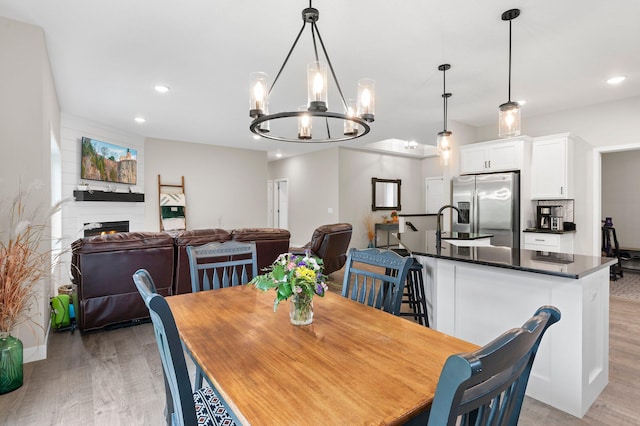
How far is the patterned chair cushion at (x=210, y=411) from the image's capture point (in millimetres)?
1188

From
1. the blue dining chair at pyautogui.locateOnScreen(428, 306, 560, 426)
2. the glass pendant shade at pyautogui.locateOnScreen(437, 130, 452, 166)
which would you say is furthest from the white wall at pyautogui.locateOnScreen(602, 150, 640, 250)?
the blue dining chair at pyautogui.locateOnScreen(428, 306, 560, 426)

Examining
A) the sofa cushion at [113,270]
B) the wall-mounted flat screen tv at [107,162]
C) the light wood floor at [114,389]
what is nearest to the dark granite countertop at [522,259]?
the light wood floor at [114,389]

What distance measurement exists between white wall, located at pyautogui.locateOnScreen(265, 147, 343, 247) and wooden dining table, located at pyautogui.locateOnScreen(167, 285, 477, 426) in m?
6.14

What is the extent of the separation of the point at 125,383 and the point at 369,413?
2.22m

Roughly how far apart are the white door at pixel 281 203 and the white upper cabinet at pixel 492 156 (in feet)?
17.0

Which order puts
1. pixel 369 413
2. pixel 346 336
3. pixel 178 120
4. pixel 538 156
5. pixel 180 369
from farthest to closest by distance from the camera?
pixel 178 120 → pixel 538 156 → pixel 346 336 → pixel 180 369 → pixel 369 413

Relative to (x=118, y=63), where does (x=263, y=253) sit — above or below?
below

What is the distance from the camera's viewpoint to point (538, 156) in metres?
4.82

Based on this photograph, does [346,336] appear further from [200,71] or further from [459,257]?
[200,71]

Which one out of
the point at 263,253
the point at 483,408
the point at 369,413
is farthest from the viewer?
the point at 263,253

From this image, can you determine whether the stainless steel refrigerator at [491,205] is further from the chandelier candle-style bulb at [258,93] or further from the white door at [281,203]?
the white door at [281,203]

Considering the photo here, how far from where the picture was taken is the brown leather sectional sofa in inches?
118

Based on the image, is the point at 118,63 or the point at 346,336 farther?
the point at 118,63

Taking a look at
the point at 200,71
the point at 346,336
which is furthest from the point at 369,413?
the point at 200,71
